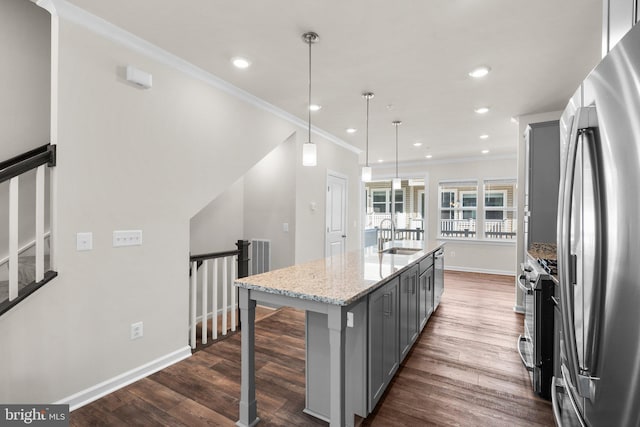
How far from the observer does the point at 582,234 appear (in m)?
0.93

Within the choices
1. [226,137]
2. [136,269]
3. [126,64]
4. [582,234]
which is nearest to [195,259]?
[136,269]

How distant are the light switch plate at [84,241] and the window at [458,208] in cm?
718

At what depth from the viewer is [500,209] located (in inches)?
278

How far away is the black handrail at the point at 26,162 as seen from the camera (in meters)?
1.82

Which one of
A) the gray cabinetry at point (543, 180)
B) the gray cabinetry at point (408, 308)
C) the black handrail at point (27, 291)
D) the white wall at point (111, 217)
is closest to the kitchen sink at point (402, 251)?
the gray cabinetry at point (408, 308)

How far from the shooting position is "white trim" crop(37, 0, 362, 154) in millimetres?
2064

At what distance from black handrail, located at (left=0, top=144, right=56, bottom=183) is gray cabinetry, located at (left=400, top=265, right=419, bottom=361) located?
268 centimetres

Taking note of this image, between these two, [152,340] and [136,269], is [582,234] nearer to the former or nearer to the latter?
[136,269]

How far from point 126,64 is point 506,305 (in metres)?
5.58

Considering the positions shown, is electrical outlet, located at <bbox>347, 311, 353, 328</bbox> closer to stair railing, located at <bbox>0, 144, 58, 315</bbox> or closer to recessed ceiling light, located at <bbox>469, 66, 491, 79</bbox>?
stair railing, located at <bbox>0, 144, 58, 315</bbox>

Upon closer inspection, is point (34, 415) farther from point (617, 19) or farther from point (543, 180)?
point (543, 180)

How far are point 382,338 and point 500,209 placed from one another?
20.5ft

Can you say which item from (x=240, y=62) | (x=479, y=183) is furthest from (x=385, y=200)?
(x=240, y=62)

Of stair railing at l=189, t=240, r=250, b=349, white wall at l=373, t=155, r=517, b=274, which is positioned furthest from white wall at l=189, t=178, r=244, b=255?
white wall at l=373, t=155, r=517, b=274
